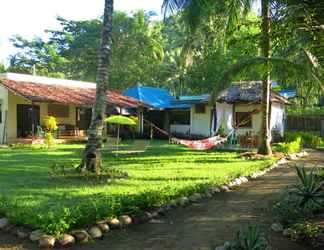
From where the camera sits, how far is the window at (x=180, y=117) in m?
28.6

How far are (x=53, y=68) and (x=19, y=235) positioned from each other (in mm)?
36340

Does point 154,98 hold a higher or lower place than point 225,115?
higher

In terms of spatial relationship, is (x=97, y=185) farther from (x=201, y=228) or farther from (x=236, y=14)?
(x=236, y=14)

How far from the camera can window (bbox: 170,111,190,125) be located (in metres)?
28.6

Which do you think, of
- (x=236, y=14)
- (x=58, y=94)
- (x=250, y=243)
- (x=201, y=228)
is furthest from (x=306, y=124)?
(x=250, y=243)

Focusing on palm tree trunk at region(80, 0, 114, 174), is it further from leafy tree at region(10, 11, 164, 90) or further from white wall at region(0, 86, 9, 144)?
leafy tree at region(10, 11, 164, 90)

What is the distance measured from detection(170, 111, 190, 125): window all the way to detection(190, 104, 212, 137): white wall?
0.76 m

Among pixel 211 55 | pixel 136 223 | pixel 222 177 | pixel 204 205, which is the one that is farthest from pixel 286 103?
pixel 136 223

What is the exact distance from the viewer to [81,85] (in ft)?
90.3

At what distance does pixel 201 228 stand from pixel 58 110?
1892cm

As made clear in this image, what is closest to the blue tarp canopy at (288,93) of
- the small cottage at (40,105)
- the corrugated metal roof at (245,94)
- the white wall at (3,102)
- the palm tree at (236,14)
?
the corrugated metal roof at (245,94)

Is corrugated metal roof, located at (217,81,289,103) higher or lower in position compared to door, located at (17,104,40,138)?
higher

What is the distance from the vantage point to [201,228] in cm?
687

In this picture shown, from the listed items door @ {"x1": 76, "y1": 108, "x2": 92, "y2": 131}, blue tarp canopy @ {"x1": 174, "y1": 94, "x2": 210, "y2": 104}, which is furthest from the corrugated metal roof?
door @ {"x1": 76, "y1": 108, "x2": 92, "y2": 131}
